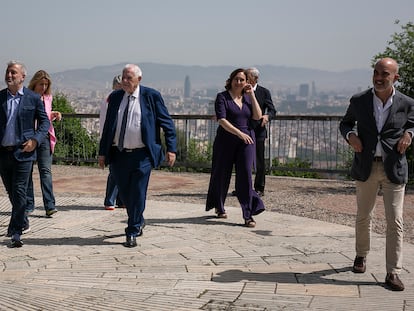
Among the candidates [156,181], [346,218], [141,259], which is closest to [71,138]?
[156,181]

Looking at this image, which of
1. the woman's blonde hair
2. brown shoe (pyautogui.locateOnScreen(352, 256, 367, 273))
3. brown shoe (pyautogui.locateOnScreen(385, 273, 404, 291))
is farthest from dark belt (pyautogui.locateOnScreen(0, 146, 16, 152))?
brown shoe (pyautogui.locateOnScreen(385, 273, 404, 291))

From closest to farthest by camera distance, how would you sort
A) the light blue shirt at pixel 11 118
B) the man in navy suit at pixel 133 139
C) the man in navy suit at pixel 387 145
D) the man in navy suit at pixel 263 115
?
the man in navy suit at pixel 387 145, the light blue shirt at pixel 11 118, the man in navy suit at pixel 133 139, the man in navy suit at pixel 263 115

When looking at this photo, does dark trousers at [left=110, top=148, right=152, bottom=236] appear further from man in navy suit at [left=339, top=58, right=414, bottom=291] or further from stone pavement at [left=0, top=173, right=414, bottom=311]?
man in navy suit at [left=339, top=58, right=414, bottom=291]

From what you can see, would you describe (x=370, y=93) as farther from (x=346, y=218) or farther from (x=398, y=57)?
(x=398, y=57)

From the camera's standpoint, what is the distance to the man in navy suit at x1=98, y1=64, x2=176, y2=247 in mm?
5855

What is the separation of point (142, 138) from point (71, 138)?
30.1 ft

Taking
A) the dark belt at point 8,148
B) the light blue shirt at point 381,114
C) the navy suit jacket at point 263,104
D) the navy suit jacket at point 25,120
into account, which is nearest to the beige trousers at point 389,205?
the light blue shirt at point 381,114

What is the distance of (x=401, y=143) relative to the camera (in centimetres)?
451

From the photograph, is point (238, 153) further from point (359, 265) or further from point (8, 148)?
point (8, 148)

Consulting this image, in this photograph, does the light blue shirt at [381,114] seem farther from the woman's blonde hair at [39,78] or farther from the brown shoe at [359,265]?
the woman's blonde hair at [39,78]

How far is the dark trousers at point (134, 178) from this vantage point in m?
5.92

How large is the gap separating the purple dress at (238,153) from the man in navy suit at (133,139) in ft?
3.46

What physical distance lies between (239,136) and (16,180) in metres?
2.49

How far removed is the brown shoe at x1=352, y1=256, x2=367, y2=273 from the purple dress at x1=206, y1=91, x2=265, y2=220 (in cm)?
207
